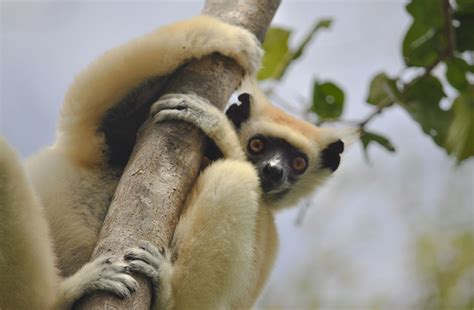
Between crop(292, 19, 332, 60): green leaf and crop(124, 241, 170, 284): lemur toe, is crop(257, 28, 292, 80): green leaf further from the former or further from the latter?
crop(124, 241, 170, 284): lemur toe

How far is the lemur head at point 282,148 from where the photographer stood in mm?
5195

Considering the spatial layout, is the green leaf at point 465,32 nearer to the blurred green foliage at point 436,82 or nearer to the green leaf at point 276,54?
the blurred green foliage at point 436,82

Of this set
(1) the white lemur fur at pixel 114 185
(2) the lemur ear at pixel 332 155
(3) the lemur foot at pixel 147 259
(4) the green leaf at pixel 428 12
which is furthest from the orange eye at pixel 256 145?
(3) the lemur foot at pixel 147 259

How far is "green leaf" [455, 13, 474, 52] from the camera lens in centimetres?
539

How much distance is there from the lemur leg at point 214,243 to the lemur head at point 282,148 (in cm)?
76

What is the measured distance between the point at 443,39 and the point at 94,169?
283 centimetres

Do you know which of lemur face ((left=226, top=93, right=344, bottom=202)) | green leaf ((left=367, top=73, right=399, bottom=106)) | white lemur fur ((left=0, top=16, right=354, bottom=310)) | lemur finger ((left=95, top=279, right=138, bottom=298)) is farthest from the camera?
→ green leaf ((left=367, top=73, right=399, bottom=106))

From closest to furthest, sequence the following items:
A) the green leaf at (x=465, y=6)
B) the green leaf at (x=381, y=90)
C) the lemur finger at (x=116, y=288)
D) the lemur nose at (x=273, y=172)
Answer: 1. the lemur finger at (x=116, y=288)
2. the lemur nose at (x=273, y=172)
3. the green leaf at (x=381, y=90)
4. the green leaf at (x=465, y=6)

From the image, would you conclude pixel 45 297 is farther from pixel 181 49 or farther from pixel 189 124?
pixel 181 49

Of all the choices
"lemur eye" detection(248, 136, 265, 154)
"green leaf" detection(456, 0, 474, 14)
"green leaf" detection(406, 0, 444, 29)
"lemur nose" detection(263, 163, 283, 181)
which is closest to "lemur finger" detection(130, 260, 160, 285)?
"lemur nose" detection(263, 163, 283, 181)

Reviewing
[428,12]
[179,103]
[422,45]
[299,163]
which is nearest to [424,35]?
[422,45]

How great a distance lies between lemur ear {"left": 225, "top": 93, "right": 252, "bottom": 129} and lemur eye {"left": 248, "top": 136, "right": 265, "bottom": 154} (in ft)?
0.55

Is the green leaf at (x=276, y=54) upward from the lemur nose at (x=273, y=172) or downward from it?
upward

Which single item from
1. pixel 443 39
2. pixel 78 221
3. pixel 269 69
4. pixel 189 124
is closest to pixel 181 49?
pixel 189 124
